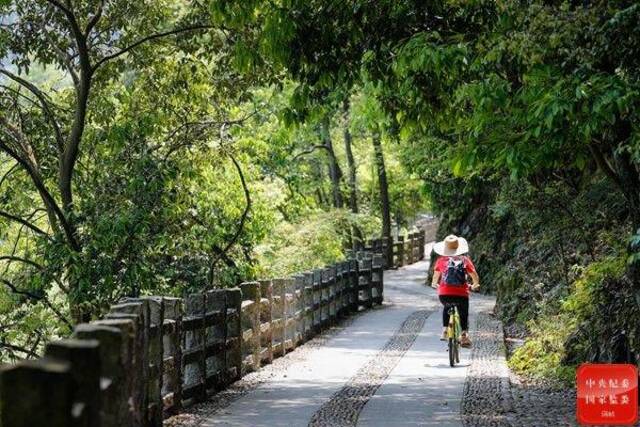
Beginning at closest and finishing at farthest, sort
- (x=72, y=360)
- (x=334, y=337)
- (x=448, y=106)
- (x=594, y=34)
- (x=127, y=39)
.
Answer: (x=72, y=360) → (x=594, y=34) → (x=448, y=106) → (x=127, y=39) → (x=334, y=337)

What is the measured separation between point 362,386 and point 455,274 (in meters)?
3.21

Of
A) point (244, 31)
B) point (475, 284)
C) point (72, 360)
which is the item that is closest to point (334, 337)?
point (475, 284)

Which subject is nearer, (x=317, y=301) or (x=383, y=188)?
(x=317, y=301)

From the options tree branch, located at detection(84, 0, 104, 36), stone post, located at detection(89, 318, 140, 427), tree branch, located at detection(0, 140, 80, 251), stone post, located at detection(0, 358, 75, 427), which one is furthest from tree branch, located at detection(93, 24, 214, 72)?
stone post, located at detection(0, 358, 75, 427)

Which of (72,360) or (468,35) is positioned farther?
(468,35)

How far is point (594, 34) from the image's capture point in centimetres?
945

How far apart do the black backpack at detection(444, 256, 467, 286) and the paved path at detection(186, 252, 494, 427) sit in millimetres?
1149

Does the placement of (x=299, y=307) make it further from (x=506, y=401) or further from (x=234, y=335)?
(x=506, y=401)

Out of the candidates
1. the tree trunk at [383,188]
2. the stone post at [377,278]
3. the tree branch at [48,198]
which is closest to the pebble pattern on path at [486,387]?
the tree branch at [48,198]

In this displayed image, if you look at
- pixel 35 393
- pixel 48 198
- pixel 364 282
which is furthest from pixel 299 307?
pixel 35 393

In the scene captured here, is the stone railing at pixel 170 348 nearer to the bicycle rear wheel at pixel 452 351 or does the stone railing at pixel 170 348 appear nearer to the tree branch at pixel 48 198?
the tree branch at pixel 48 198

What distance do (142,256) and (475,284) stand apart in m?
4.86

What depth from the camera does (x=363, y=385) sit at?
543 inches

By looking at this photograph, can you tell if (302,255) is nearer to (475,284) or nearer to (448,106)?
(475,284)
